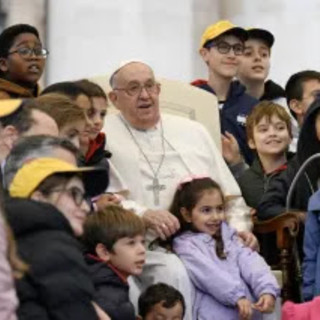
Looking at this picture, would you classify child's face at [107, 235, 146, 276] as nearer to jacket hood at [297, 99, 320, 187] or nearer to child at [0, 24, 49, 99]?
child at [0, 24, 49, 99]

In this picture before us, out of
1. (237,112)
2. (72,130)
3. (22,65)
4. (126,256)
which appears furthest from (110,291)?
(237,112)

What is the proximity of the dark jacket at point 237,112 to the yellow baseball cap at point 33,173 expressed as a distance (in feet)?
13.3

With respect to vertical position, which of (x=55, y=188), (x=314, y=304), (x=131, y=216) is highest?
(x=55, y=188)

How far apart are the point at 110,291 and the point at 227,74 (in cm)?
311

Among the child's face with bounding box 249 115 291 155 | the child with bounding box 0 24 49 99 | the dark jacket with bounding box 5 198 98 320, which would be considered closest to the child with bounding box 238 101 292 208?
the child's face with bounding box 249 115 291 155

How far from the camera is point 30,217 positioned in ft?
15.3

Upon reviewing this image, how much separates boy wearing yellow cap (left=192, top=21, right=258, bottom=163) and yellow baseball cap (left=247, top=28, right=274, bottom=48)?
311 mm

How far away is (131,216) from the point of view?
261 inches

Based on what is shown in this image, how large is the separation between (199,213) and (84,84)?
83 centimetres

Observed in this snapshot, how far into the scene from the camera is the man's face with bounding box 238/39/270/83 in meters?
9.53

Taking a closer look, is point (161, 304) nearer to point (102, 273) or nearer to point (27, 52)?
point (102, 273)

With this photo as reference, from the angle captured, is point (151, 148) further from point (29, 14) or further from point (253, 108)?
point (29, 14)

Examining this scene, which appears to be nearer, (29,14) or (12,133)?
(12,133)

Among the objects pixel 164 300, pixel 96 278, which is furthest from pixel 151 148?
pixel 96 278
